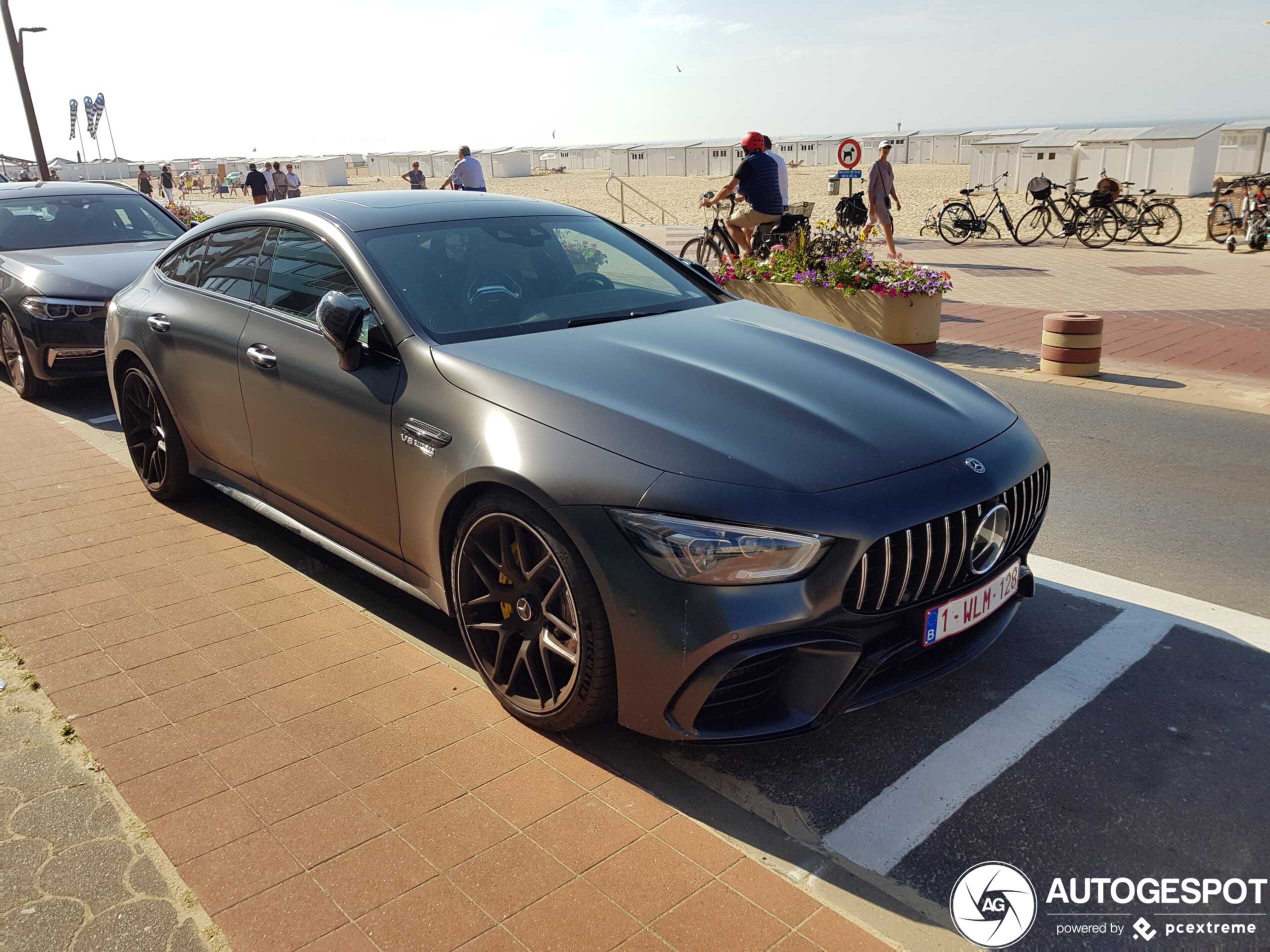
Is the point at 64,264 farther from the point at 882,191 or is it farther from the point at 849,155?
the point at 882,191

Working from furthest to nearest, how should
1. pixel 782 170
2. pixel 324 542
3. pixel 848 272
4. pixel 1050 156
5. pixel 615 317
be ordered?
pixel 1050 156, pixel 782 170, pixel 848 272, pixel 324 542, pixel 615 317

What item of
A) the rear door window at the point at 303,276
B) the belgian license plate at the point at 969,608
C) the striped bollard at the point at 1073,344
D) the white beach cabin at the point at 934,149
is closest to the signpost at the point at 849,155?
the striped bollard at the point at 1073,344

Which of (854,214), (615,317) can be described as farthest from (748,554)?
(854,214)

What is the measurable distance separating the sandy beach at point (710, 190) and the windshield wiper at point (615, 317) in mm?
14255

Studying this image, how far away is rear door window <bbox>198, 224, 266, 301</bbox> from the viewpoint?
179 inches

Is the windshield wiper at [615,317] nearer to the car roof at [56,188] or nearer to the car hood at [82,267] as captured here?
the car hood at [82,267]

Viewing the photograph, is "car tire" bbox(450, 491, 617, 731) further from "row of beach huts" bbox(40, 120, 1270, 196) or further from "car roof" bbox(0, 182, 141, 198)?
"row of beach huts" bbox(40, 120, 1270, 196)

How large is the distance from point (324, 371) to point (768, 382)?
1661 mm

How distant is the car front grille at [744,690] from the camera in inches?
110

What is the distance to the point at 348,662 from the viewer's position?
386cm

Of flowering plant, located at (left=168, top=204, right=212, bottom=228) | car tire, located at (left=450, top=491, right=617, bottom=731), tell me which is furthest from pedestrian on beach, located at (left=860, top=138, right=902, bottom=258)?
car tire, located at (left=450, top=491, right=617, bottom=731)

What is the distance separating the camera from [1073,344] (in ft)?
27.6

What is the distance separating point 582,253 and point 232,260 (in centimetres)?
167

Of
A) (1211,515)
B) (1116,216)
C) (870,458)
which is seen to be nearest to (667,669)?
(870,458)
